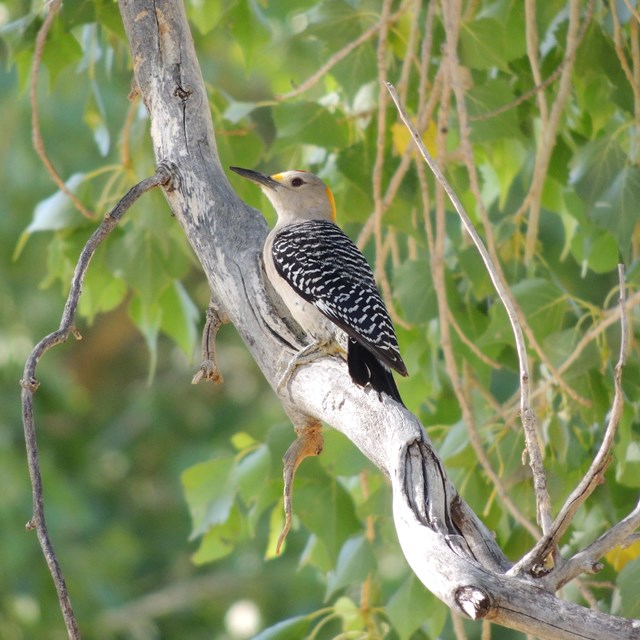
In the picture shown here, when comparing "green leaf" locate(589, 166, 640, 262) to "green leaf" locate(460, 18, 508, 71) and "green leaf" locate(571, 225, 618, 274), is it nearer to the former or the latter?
"green leaf" locate(571, 225, 618, 274)

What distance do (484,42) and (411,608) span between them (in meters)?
1.70

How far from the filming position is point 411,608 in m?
3.23

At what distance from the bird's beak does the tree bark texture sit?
0.62m

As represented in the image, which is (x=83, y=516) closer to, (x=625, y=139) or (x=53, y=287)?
(x=53, y=287)

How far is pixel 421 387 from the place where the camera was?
381cm

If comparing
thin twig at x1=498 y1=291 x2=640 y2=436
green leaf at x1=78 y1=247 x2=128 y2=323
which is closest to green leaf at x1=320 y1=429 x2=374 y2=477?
thin twig at x1=498 y1=291 x2=640 y2=436

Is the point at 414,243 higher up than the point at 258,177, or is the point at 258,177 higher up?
the point at 258,177

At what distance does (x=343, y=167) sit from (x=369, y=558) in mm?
1259

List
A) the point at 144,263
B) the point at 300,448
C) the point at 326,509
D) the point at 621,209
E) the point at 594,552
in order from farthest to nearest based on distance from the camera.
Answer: the point at 144,263 → the point at 326,509 → the point at 621,209 → the point at 300,448 → the point at 594,552

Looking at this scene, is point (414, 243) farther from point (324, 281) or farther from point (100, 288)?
point (100, 288)

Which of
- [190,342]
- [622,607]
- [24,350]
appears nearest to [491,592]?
[622,607]

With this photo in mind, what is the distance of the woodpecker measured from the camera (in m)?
3.04

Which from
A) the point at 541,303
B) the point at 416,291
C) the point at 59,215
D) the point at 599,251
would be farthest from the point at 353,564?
the point at 59,215

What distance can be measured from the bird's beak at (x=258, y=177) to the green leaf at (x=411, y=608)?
144 cm
